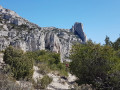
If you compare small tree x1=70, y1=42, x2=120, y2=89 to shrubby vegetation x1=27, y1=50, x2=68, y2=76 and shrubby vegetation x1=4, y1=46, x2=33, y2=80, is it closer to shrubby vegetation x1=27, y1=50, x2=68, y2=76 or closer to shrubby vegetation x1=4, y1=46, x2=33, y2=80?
shrubby vegetation x1=4, y1=46, x2=33, y2=80

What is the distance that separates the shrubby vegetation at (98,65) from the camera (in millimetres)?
7690

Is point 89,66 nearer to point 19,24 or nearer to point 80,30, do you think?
point 19,24

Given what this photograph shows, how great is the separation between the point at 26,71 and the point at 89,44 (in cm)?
465

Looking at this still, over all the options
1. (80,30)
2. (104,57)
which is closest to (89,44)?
(104,57)

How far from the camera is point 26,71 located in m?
8.34

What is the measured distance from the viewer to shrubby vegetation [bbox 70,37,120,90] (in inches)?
303

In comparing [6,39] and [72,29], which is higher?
[72,29]

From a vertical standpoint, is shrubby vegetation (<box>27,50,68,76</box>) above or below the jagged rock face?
below

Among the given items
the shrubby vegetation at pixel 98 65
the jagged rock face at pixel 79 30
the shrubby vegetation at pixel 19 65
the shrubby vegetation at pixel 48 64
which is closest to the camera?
the shrubby vegetation at pixel 98 65

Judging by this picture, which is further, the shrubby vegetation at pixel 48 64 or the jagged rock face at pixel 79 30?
the jagged rock face at pixel 79 30

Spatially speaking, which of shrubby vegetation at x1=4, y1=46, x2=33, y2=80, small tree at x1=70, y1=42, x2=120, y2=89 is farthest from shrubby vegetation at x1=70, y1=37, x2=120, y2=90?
shrubby vegetation at x1=4, y1=46, x2=33, y2=80

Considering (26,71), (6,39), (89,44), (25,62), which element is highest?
(6,39)

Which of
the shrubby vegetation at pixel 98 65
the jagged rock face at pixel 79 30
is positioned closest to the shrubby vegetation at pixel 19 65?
the shrubby vegetation at pixel 98 65

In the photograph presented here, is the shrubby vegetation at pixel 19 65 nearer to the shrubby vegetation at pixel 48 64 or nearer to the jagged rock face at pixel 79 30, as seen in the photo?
the shrubby vegetation at pixel 48 64
